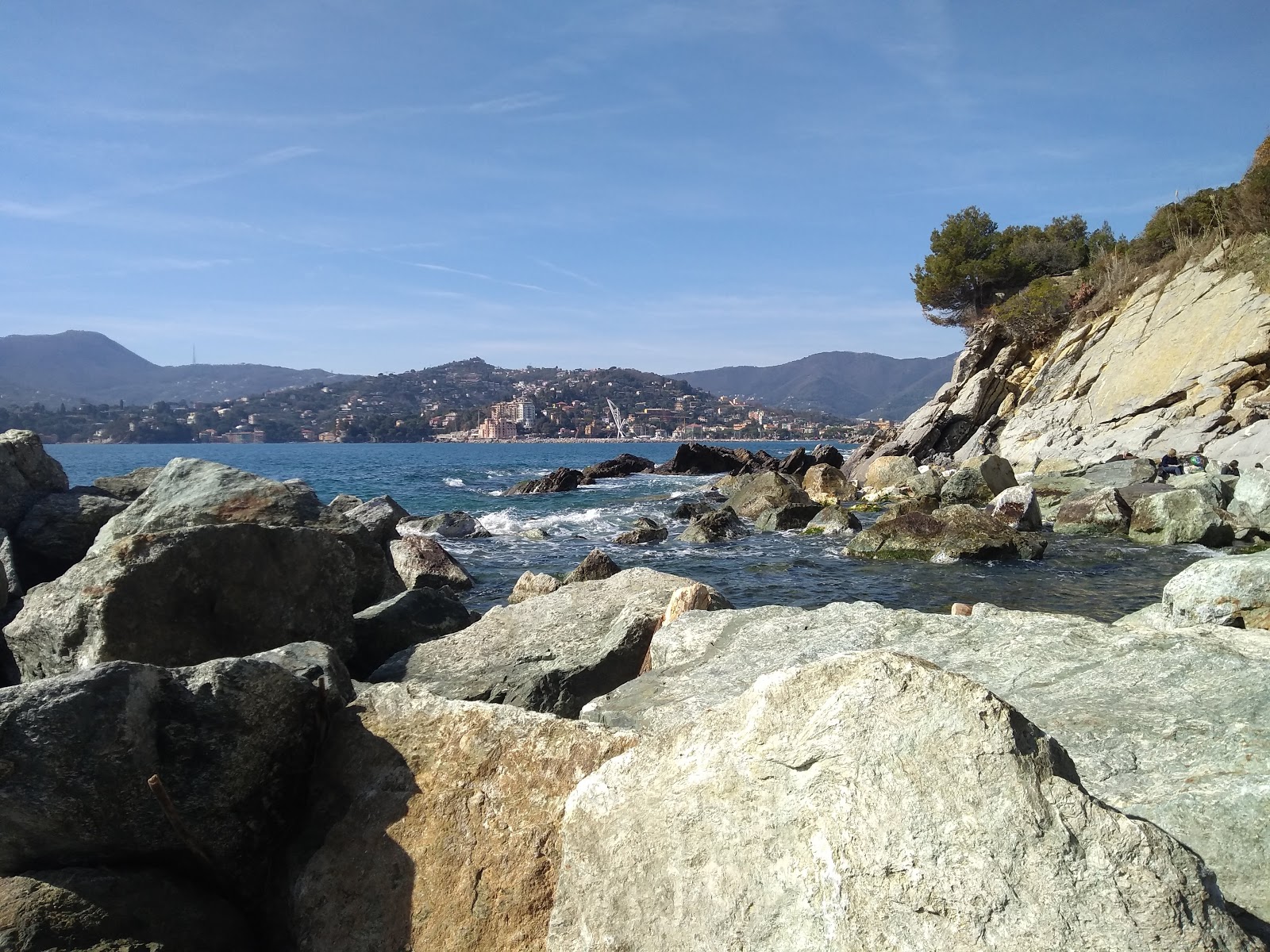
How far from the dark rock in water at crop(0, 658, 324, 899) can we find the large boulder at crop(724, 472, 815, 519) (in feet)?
70.2

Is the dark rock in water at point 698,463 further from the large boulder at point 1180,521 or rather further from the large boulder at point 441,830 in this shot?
the large boulder at point 441,830

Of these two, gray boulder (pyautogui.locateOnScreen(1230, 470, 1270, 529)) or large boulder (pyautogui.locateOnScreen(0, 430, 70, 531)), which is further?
gray boulder (pyautogui.locateOnScreen(1230, 470, 1270, 529))

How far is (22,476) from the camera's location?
1271 cm

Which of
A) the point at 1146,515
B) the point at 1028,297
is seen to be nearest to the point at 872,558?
the point at 1146,515

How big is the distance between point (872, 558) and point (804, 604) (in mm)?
4790

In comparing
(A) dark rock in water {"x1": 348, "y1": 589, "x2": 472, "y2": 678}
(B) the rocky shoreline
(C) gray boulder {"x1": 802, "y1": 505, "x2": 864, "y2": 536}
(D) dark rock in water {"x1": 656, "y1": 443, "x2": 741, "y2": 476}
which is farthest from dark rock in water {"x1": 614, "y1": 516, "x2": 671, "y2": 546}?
(D) dark rock in water {"x1": 656, "y1": 443, "x2": 741, "y2": 476}

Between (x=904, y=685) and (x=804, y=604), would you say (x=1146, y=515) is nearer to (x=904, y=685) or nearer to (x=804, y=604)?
(x=804, y=604)

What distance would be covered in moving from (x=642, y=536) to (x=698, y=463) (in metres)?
36.2

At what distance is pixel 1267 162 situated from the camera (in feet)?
99.7

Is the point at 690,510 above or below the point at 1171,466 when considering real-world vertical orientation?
below

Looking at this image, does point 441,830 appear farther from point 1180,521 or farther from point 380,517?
point 1180,521

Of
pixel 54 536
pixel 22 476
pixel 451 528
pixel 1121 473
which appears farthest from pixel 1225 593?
pixel 451 528

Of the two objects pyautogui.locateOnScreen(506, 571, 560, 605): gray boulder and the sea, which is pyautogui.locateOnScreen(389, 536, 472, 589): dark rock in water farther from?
pyautogui.locateOnScreen(506, 571, 560, 605): gray boulder

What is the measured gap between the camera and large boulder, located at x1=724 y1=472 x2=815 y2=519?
2492cm
